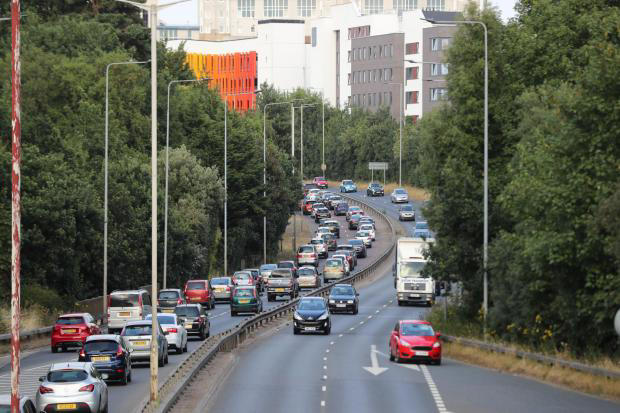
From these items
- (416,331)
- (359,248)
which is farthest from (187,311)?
(359,248)

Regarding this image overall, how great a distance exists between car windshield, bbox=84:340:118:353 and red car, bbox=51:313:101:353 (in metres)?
13.1

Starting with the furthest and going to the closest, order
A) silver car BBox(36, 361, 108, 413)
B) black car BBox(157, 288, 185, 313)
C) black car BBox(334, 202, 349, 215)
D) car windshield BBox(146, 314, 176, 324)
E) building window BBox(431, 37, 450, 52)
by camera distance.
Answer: building window BBox(431, 37, 450, 52)
black car BBox(334, 202, 349, 215)
black car BBox(157, 288, 185, 313)
car windshield BBox(146, 314, 176, 324)
silver car BBox(36, 361, 108, 413)

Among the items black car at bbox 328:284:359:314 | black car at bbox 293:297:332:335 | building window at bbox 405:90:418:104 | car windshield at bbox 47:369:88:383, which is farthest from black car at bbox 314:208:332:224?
car windshield at bbox 47:369:88:383

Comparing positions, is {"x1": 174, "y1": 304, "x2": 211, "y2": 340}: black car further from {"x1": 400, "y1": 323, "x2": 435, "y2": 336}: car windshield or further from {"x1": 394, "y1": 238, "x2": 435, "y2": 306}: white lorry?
{"x1": 394, "y1": 238, "x2": 435, "y2": 306}: white lorry

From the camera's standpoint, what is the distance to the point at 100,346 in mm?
38500

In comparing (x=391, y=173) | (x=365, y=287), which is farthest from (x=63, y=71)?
(x=391, y=173)

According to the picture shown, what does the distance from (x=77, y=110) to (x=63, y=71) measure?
3.12 m

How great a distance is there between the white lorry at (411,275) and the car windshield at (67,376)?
4600 centimetres

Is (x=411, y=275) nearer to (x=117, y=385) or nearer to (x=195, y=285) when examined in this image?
(x=195, y=285)

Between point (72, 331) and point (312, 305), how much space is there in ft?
42.9

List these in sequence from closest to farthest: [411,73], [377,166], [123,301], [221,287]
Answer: [123,301]
[221,287]
[377,166]
[411,73]

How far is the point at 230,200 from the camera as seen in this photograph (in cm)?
11100

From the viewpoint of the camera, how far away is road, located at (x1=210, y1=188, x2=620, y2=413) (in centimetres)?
3384

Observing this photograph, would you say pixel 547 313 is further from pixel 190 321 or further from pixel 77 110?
pixel 77 110
